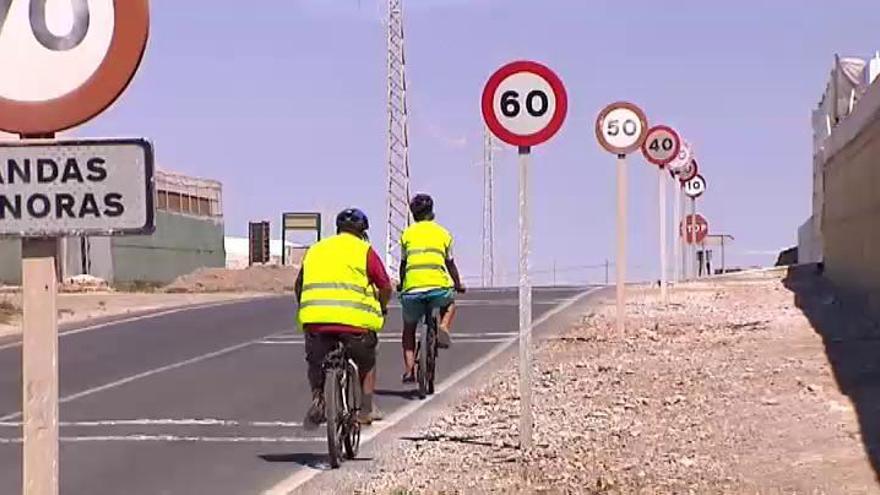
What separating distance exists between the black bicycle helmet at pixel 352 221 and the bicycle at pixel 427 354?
4.23m

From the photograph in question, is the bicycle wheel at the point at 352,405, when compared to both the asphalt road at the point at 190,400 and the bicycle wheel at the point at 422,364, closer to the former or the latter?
the asphalt road at the point at 190,400

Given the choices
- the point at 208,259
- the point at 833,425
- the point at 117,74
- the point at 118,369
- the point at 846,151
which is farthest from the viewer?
the point at 208,259

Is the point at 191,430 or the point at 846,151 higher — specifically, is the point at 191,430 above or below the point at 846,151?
below

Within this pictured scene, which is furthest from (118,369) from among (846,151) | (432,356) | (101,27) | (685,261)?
(685,261)

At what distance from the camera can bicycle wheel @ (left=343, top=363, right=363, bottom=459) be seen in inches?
442

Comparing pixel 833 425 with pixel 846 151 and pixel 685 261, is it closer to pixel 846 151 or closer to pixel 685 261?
pixel 846 151

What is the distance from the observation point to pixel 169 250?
62875 millimetres

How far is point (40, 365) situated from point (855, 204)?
20549mm

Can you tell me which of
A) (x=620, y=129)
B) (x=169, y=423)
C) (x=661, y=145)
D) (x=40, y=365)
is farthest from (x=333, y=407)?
(x=661, y=145)

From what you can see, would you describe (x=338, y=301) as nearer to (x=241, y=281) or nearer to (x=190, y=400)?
(x=190, y=400)

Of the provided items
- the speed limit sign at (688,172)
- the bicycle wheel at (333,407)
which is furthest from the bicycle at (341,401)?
the speed limit sign at (688,172)

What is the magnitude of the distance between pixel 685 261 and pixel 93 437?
30.6m

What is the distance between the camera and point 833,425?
11648mm

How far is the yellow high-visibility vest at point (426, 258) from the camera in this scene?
15477mm
